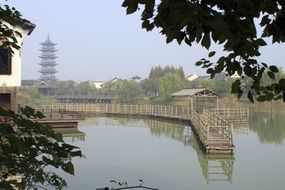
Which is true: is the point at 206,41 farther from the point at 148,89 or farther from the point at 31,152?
the point at 148,89

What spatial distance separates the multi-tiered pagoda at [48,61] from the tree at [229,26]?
101822 mm

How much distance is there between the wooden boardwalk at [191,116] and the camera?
13.8 metres

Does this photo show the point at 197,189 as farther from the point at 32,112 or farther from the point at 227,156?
the point at 32,112

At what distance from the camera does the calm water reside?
32.8 ft

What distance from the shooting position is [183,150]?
609 inches

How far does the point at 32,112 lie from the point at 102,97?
181 feet

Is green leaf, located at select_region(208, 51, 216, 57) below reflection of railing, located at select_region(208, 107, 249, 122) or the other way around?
the other way around

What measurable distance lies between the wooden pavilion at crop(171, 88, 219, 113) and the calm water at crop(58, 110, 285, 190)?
18.9 feet

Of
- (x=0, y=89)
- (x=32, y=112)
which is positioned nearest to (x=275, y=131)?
(x=0, y=89)

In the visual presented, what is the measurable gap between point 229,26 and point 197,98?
30.3m

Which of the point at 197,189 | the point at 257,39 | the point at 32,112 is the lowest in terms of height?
the point at 197,189

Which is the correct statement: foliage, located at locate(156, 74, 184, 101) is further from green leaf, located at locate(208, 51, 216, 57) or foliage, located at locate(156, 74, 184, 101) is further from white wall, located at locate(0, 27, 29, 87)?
green leaf, located at locate(208, 51, 216, 57)

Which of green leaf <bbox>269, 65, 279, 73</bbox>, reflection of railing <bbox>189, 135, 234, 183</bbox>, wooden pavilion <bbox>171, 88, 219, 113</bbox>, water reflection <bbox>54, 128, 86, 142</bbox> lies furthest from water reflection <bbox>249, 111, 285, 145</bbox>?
green leaf <bbox>269, 65, 279, 73</bbox>

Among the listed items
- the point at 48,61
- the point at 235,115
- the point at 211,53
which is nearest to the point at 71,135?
the point at 235,115
